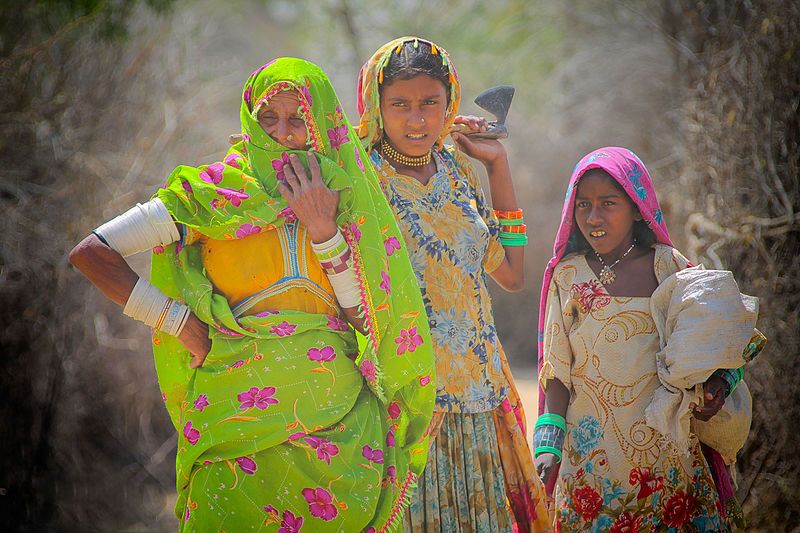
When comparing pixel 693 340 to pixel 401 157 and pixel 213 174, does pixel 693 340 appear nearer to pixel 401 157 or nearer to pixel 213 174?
pixel 401 157

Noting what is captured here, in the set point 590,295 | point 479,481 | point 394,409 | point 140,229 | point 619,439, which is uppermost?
point 140,229

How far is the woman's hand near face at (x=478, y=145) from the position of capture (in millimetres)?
4020

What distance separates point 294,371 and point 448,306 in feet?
2.74

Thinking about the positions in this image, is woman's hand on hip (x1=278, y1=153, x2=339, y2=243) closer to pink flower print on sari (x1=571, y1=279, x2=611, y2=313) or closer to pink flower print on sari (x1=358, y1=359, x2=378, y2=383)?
pink flower print on sari (x1=358, y1=359, x2=378, y2=383)

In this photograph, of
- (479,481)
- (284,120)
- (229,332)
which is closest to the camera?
(229,332)

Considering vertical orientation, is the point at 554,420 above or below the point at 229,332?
below

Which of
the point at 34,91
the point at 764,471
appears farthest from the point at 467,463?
the point at 34,91

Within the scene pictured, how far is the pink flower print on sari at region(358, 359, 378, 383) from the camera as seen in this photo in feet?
10.4

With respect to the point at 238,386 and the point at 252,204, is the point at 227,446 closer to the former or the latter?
the point at 238,386

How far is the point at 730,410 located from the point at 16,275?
14.1 ft

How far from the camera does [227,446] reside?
9.90 ft

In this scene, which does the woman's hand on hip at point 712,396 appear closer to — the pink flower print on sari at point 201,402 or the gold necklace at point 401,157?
the gold necklace at point 401,157

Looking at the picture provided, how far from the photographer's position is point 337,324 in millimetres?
3211

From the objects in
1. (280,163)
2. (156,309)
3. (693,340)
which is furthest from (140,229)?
(693,340)
